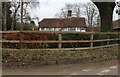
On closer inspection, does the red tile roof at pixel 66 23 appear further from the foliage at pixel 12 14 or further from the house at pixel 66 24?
the foliage at pixel 12 14

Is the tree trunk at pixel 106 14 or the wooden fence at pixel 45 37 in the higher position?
the tree trunk at pixel 106 14

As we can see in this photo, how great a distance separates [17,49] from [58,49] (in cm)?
219

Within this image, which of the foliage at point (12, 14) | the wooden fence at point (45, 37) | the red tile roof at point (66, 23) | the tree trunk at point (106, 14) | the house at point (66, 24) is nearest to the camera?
the wooden fence at point (45, 37)

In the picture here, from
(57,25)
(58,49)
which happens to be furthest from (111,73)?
(57,25)

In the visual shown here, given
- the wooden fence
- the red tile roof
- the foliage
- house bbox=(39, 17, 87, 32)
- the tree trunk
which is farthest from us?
the red tile roof

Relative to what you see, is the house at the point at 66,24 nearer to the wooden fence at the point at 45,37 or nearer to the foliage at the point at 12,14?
the foliage at the point at 12,14

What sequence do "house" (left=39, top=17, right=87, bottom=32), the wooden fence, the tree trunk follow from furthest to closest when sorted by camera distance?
"house" (left=39, top=17, right=87, bottom=32)
the tree trunk
the wooden fence

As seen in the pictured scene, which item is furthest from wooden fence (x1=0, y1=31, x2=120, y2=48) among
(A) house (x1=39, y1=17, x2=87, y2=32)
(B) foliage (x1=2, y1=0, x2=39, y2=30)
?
(A) house (x1=39, y1=17, x2=87, y2=32)

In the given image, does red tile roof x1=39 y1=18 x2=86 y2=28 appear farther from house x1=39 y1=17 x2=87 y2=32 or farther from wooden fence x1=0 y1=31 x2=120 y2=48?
wooden fence x1=0 y1=31 x2=120 y2=48

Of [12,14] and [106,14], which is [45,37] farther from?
[12,14]

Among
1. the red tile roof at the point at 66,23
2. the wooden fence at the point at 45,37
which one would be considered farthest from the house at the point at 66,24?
the wooden fence at the point at 45,37

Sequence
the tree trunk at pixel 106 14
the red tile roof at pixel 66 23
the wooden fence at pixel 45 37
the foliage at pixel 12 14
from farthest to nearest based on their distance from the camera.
Result: 1. the red tile roof at pixel 66 23
2. the foliage at pixel 12 14
3. the tree trunk at pixel 106 14
4. the wooden fence at pixel 45 37

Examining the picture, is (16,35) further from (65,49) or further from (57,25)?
(57,25)

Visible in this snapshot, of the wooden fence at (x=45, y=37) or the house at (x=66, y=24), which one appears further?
the house at (x=66, y=24)
